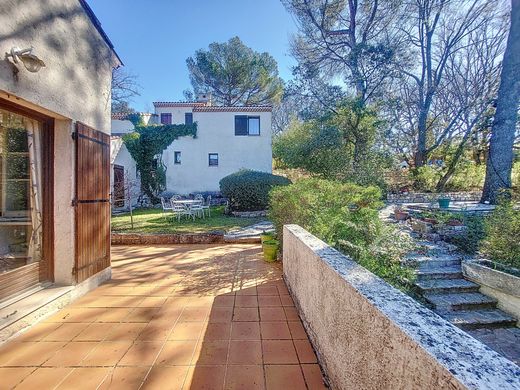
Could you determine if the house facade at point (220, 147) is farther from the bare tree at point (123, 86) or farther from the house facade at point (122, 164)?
the bare tree at point (123, 86)

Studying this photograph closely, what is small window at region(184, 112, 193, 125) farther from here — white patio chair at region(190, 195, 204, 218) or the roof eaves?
the roof eaves

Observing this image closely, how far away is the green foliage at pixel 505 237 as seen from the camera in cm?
434

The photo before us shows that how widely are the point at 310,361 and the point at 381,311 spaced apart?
1370 mm

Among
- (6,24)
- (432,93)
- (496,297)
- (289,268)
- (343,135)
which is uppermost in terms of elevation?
(432,93)

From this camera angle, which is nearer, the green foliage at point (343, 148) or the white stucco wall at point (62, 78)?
the white stucco wall at point (62, 78)

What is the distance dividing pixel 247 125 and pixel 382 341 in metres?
17.1

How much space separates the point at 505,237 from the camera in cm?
448

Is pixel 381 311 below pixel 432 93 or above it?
below

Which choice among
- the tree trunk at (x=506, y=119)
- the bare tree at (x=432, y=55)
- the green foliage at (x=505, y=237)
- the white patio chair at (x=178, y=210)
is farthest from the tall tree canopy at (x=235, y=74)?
the green foliage at (x=505, y=237)

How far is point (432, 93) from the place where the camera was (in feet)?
52.5

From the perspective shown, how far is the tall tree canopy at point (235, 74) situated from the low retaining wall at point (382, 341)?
2122cm

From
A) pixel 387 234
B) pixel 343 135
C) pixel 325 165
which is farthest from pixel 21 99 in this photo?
pixel 343 135

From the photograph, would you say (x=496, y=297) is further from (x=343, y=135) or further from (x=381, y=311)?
(x=343, y=135)

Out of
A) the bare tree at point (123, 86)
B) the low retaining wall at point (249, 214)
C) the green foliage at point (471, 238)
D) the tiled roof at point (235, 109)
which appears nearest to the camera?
the green foliage at point (471, 238)
